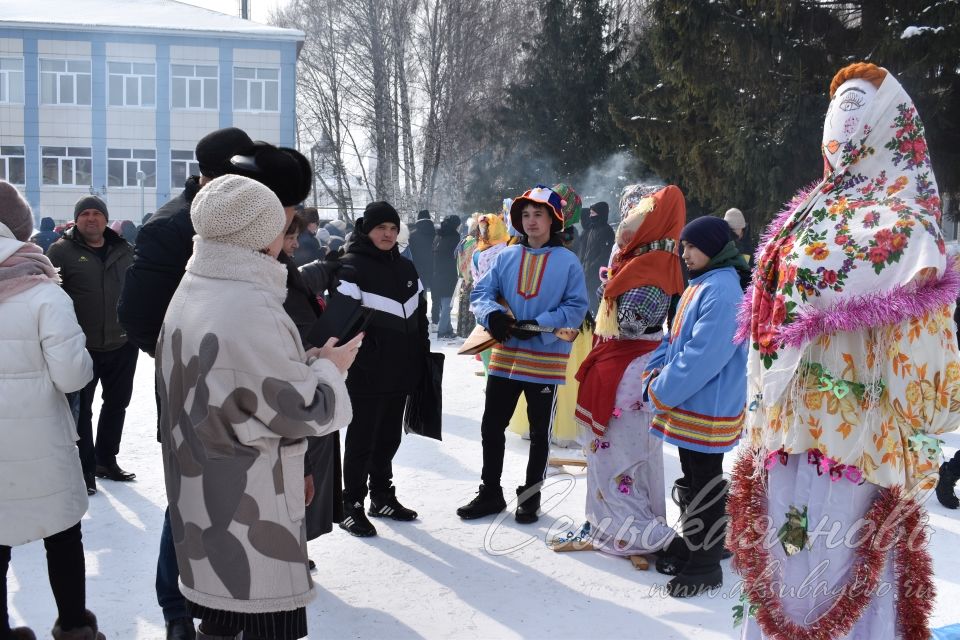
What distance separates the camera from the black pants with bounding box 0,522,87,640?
3158 mm

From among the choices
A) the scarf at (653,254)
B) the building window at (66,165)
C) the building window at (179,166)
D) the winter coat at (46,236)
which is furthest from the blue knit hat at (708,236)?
the building window at (66,165)

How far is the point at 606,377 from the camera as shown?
4418 mm

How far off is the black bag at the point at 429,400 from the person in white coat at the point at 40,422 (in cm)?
203

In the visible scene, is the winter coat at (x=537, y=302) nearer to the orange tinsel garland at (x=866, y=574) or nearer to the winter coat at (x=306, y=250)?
the orange tinsel garland at (x=866, y=574)

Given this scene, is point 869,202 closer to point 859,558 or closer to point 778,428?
point 778,428

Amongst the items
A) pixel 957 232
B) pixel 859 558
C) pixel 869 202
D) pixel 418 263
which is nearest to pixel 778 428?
pixel 859 558

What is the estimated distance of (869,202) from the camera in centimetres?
271

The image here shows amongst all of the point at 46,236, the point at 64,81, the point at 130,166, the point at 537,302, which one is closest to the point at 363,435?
the point at 537,302

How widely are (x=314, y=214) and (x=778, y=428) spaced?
6800mm

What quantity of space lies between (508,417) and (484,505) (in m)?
0.53

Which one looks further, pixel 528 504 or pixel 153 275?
pixel 528 504

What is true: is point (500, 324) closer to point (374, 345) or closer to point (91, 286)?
point (374, 345)

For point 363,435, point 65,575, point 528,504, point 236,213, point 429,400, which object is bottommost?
point 528,504

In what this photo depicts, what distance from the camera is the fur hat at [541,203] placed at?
4.91 metres
